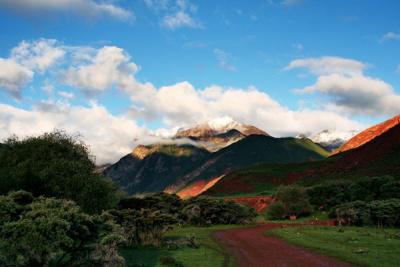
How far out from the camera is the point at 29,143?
4397 cm

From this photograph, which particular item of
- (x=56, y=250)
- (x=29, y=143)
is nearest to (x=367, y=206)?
(x=29, y=143)

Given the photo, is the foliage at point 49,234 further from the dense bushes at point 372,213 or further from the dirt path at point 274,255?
the dense bushes at point 372,213

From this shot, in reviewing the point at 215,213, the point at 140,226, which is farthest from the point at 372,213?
the point at 140,226

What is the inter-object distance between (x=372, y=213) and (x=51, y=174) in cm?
4322

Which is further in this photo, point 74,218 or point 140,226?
point 140,226

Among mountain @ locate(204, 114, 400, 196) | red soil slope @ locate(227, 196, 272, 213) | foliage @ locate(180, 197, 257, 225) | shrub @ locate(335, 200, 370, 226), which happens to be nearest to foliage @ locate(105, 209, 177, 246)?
foliage @ locate(180, 197, 257, 225)

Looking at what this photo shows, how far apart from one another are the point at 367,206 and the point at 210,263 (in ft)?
132

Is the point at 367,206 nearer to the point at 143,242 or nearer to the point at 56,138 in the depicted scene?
the point at 143,242

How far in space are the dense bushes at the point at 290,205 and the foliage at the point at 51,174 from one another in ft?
149

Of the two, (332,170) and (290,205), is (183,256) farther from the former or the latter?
(332,170)

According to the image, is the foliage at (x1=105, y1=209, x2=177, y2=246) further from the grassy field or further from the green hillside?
the green hillside

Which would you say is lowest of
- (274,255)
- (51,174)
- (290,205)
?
(274,255)

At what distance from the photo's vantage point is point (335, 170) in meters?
146

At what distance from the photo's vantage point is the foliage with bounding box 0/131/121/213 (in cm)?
3788
